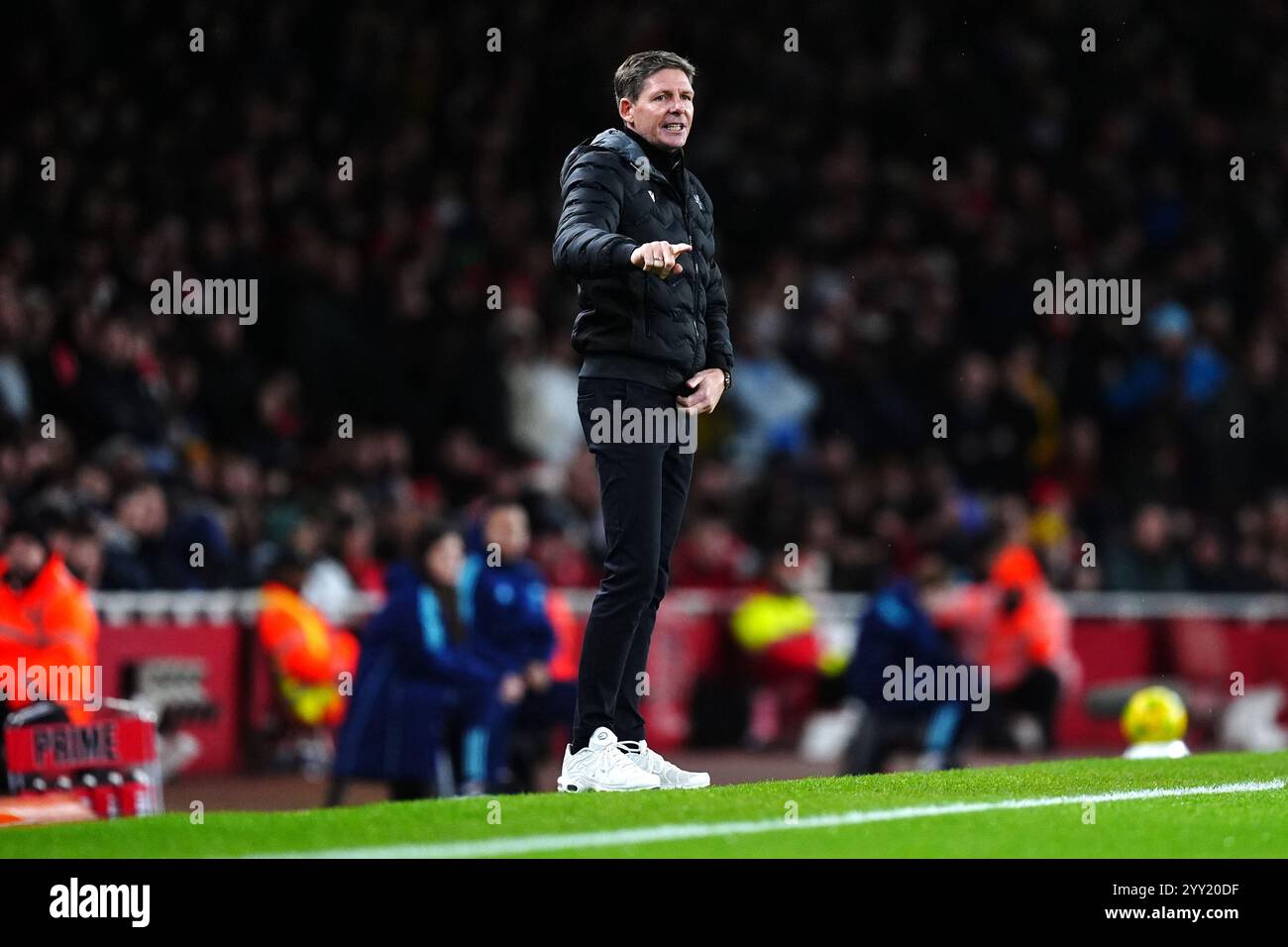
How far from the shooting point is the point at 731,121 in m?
21.2

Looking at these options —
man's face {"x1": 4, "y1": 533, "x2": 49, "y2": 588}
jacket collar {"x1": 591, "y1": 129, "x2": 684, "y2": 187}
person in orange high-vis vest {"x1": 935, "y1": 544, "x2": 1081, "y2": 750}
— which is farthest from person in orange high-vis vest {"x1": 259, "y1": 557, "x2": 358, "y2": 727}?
jacket collar {"x1": 591, "y1": 129, "x2": 684, "y2": 187}

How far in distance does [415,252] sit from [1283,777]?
11.2 metres

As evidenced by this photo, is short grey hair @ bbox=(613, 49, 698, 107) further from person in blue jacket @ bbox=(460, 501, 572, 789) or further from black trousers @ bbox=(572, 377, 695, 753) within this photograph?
person in blue jacket @ bbox=(460, 501, 572, 789)

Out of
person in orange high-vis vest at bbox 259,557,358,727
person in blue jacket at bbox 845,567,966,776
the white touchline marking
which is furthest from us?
person in orange high-vis vest at bbox 259,557,358,727

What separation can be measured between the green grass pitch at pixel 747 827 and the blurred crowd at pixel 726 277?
→ 6.70 meters

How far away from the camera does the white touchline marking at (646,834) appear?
245 inches

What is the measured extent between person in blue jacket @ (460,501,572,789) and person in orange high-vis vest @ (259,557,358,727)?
215 cm

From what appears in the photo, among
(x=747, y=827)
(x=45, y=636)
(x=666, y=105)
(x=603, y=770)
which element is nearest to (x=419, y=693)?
(x=45, y=636)

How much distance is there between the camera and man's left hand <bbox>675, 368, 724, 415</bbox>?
745 cm

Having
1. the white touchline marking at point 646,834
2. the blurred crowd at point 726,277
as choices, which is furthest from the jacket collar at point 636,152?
the blurred crowd at point 726,277

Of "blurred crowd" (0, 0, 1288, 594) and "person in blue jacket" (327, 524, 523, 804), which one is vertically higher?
"blurred crowd" (0, 0, 1288, 594)

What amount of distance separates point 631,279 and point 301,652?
8203 mm
